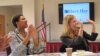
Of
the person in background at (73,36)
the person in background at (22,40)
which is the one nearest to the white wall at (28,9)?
the person in background at (73,36)

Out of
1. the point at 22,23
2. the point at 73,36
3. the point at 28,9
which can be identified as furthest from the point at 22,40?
the point at 28,9

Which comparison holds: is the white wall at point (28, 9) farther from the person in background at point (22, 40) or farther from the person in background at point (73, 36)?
the person in background at point (22, 40)

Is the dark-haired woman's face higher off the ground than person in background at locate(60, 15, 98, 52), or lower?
higher

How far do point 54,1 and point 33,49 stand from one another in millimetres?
3860

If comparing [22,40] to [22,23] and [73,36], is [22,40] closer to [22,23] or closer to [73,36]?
[22,23]

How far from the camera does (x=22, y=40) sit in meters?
2.54

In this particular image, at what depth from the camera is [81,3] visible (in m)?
6.14

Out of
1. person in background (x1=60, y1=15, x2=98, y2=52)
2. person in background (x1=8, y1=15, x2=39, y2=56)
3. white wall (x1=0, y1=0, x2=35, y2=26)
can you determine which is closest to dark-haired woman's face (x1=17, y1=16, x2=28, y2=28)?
person in background (x1=8, y1=15, x2=39, y2=56)

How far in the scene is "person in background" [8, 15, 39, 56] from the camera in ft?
8.07

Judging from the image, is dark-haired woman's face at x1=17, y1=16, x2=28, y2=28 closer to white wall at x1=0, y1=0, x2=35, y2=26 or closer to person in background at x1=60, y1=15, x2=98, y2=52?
person in background at x1=60, y1=15, x2=98, y2=52

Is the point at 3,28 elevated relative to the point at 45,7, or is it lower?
lower

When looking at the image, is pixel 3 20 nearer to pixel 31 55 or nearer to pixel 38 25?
pixel 38 25

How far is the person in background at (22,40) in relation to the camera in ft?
A: 8.07

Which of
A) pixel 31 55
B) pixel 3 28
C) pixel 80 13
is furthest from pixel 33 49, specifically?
pixel 3 28
